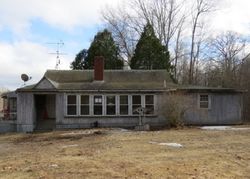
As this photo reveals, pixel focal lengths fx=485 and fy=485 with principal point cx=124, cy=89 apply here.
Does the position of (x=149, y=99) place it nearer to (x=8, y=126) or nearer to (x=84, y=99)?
(x=84, y=99)

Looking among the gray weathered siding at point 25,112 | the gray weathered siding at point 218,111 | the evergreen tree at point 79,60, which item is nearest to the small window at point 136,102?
the gray weathered siding at point 218,111

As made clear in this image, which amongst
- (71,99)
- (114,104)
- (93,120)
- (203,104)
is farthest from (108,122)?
(203,104)

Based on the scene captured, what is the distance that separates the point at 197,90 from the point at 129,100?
455cm

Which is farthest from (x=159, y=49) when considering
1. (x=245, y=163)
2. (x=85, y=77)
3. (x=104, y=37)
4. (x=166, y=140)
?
(x=245, y=163)

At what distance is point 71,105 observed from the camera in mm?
31797

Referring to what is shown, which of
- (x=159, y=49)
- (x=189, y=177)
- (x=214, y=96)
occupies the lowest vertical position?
(x=189, y=177)

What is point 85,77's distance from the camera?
34844 mm

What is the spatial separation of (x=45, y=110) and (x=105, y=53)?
1556cm

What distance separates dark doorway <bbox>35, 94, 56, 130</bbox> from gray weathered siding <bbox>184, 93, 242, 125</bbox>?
9.24 meters

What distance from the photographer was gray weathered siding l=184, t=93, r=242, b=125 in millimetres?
32281

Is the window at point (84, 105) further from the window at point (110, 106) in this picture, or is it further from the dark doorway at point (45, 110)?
the dark doorway at point (45, 110)

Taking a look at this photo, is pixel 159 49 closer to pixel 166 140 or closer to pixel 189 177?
pixel 166 140

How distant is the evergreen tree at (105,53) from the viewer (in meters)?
47.8

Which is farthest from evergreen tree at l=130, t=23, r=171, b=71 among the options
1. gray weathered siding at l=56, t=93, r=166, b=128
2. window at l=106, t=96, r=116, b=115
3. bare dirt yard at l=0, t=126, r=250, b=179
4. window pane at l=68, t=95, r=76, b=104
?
bare dirt yard at l=0, t=126, r=250, b=179
